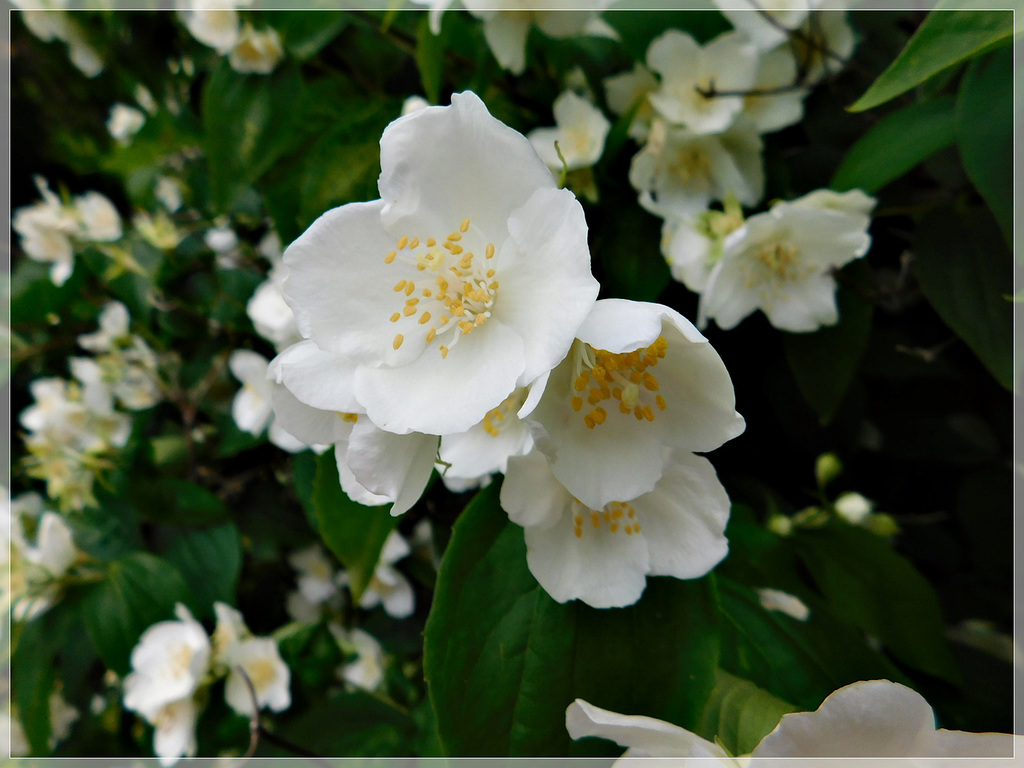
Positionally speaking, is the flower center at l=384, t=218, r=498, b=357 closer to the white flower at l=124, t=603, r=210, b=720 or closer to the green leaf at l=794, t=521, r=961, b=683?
the green leaf at l=794, t=521, r=961, b=683

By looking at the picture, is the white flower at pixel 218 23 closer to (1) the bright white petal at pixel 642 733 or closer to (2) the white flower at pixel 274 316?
(2) the white flower at pixel 274 316

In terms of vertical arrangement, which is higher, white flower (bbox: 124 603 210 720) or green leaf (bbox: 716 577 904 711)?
green leaf (bbox: 716 577 904 711)

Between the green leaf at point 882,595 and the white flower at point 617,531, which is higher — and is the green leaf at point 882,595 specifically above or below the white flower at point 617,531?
below

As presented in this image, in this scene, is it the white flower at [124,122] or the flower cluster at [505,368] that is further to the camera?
the white flower at [124,122]

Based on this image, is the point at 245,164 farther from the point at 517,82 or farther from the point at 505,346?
the point at 505,346

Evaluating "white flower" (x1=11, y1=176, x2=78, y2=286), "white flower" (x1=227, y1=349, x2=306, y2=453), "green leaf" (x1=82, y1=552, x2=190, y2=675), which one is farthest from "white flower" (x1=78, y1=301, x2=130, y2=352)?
"green leaf" (x1=82, y1=552, x2=190, y2=675)

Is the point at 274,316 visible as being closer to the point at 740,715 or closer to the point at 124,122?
the point at 740,715

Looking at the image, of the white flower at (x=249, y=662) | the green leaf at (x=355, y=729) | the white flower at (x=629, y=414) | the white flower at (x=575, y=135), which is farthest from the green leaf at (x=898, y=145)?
the white flower at (x=249, y=662)
